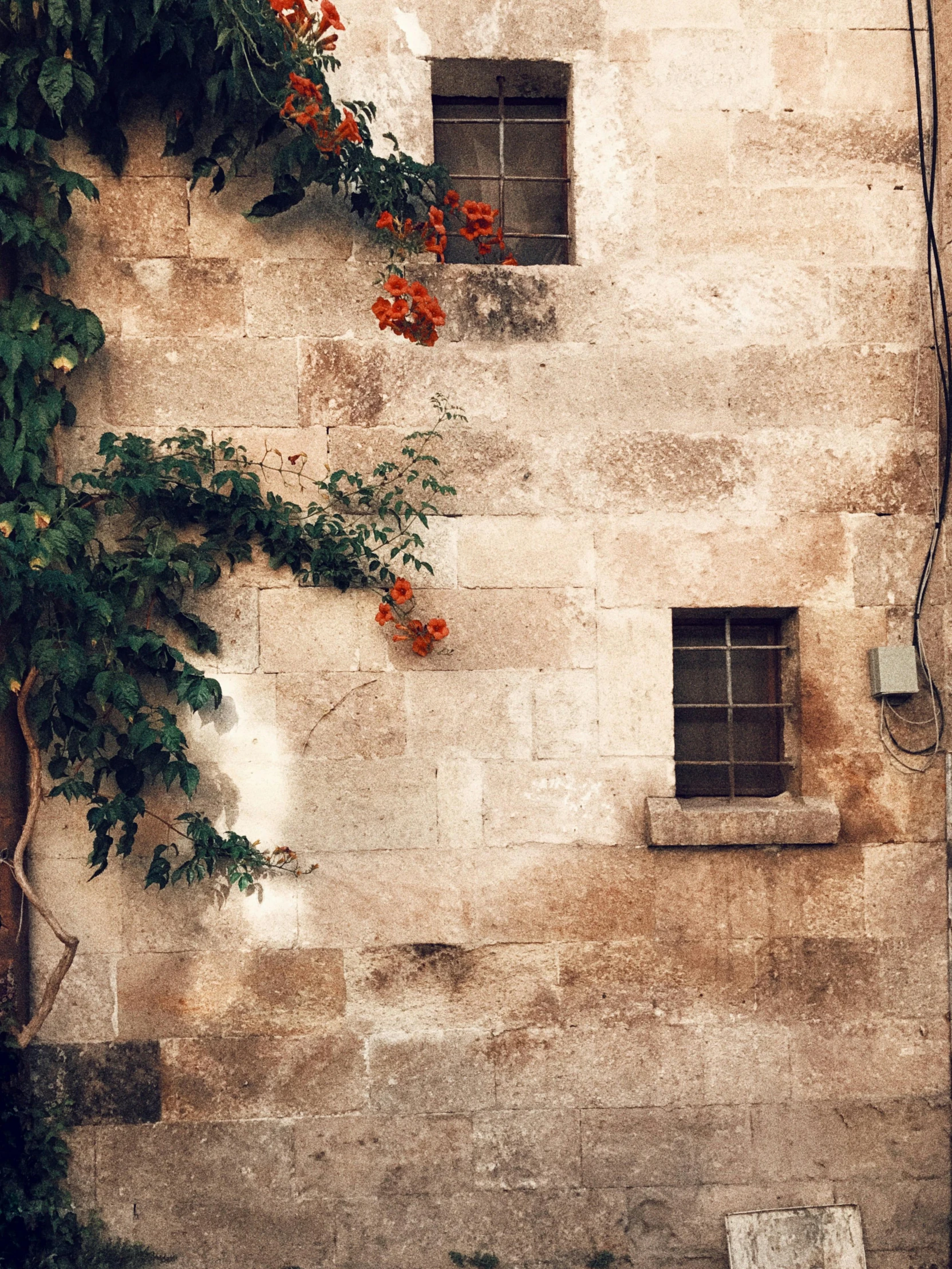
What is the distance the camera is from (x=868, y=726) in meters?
4.05

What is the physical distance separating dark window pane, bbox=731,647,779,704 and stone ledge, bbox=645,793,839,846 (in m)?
0.46

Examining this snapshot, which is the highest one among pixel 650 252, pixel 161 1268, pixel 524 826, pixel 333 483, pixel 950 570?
pixel 650 252

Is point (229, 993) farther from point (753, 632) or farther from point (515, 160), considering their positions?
point (515, 160)

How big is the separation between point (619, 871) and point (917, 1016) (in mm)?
1229

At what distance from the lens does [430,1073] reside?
3928 mm

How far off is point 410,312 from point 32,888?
2.44 m

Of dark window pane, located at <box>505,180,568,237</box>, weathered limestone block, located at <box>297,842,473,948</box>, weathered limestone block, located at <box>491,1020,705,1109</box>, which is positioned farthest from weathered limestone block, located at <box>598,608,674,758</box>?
dark window pane, located at <box>505,180,568,237</box>

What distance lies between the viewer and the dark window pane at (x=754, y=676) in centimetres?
420

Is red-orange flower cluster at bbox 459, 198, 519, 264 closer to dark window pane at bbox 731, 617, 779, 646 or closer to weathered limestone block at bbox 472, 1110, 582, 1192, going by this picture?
dark window pane at bbox 731, 617, 779, 646

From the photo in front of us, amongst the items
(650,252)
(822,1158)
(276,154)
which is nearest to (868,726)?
(822,1158)

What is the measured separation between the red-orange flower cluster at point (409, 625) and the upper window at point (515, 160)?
1.35 meters

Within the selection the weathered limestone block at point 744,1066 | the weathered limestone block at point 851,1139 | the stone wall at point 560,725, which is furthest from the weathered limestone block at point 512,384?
the weathered limestone block at point 851,1139

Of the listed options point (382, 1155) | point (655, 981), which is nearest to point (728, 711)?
point (655, 981)

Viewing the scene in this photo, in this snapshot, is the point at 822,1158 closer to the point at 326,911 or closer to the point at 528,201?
the point at 326,911
